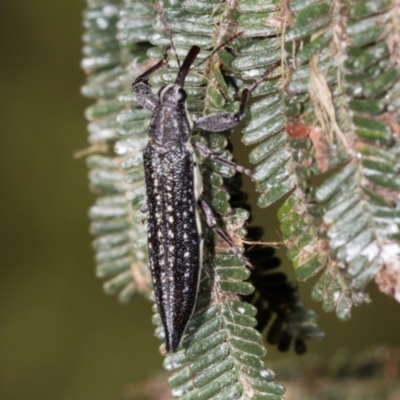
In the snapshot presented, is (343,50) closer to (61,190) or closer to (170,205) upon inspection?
(170,205)

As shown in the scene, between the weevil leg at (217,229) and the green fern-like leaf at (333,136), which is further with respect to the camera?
the weevil leg at (217,229)

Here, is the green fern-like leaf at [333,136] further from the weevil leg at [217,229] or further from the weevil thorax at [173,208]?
the weevil thorax at [173,208]

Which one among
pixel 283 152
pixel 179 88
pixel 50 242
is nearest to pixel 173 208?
pixel 179 88

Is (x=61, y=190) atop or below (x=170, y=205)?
below

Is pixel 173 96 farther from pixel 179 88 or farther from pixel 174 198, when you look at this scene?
pixel 174 198

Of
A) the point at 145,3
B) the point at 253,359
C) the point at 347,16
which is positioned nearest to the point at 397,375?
the point at 253,359

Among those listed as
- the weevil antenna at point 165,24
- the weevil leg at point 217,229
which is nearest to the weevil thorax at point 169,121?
the weevil antenna at point 165,24

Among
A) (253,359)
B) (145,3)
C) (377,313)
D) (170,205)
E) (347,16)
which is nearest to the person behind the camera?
(347,16)
